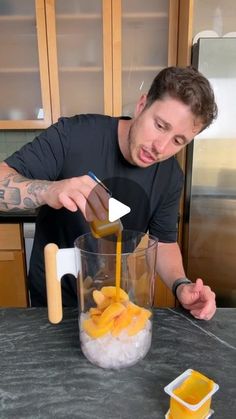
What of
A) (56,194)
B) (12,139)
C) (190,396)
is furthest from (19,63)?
(190,396)

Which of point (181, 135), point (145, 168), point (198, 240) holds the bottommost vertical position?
point (198, 240)

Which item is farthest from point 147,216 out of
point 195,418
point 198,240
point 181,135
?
point 198,240

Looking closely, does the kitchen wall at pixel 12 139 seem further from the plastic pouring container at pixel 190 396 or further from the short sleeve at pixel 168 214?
the plastic pouring container at pixel 190 396

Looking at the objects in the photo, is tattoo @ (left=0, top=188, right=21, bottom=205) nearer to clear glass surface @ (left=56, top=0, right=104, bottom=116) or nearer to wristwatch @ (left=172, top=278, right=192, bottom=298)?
wristwatch @ (left=172, top=278, right=192, bottom=298)

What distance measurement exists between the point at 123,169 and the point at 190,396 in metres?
0.69

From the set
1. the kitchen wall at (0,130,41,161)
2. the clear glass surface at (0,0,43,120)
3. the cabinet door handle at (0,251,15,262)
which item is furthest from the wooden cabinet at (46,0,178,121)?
the cabinet door handle at (0,251,15,262)

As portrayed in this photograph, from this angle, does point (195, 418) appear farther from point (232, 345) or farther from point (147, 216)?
point (147, 216)

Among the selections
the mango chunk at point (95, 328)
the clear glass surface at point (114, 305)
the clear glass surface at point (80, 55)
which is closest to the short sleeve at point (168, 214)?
the clear glass surface at point (114, 305)

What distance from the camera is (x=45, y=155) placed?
3.25ft

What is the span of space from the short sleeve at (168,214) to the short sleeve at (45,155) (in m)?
0.35

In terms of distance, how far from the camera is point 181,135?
91 centimetres

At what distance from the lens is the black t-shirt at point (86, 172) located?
100 cm

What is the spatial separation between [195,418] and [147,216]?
686mm

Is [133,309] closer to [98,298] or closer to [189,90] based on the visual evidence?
[98,298]
